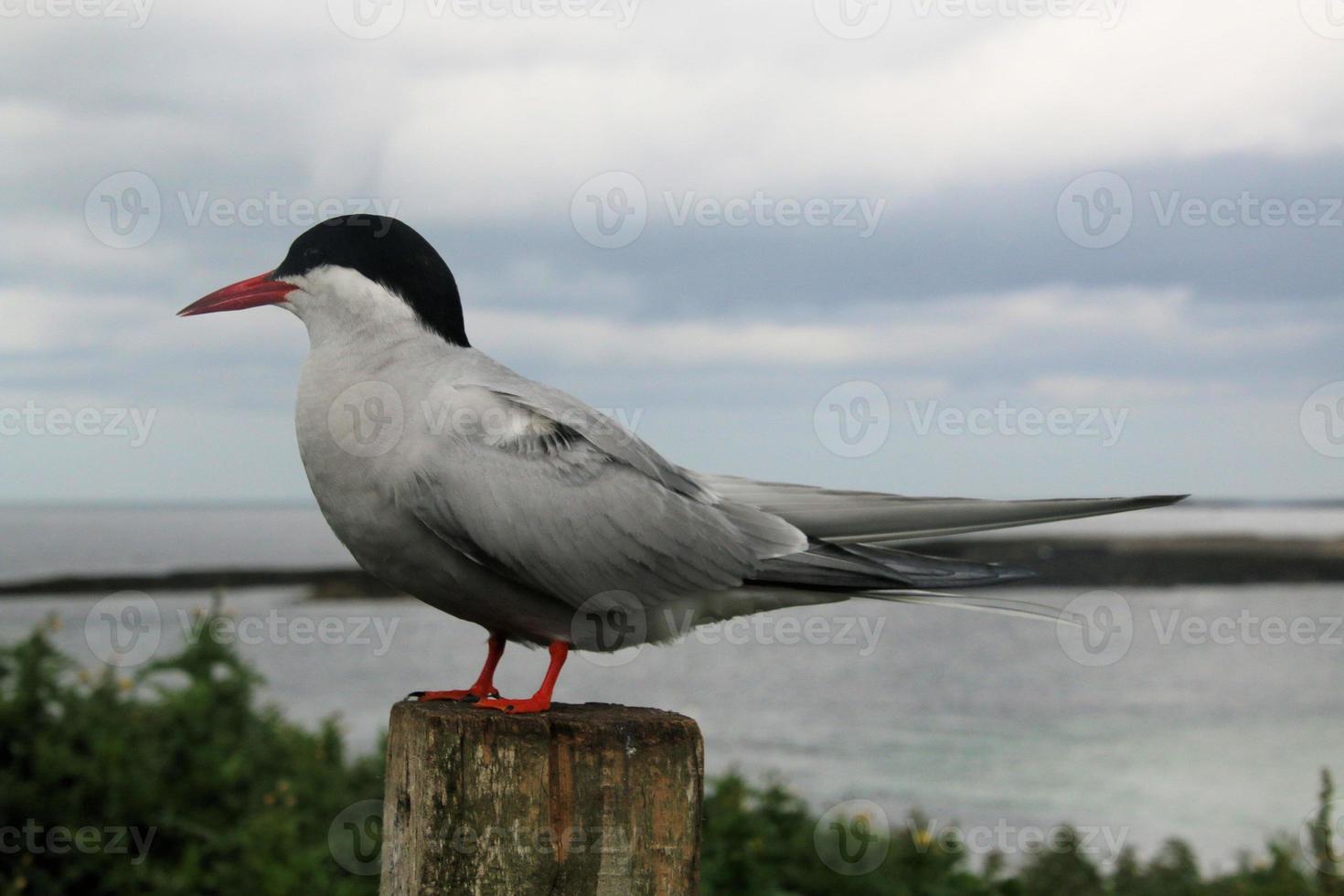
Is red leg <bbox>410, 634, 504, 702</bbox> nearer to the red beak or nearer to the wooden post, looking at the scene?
the wooden post

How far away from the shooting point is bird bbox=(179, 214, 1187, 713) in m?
3.92

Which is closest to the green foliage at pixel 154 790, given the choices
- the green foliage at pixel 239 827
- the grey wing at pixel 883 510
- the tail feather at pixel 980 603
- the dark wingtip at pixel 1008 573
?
the green foliage at pixel 239 827

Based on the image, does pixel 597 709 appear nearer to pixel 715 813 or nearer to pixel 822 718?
pixel 715 813

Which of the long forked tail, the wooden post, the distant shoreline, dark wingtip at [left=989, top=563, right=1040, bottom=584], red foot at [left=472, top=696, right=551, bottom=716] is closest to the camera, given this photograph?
the wooden post

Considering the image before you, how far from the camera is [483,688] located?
4.22 m

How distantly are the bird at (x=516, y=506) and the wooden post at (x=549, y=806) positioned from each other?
35cm

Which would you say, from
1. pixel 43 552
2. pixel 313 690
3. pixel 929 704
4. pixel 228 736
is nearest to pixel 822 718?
pixel 929 704

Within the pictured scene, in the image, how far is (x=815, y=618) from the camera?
522cm

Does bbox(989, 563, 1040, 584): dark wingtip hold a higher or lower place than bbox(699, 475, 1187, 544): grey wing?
lower

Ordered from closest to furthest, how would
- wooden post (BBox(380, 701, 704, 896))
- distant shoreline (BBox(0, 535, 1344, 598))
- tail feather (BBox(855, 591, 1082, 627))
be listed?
wooden post (BBox(380, 701, 704, 896)), tail feather (BBox(855, 591, 1082, 627)), distant shoreline (BBox(0, 535, 1344, 598))

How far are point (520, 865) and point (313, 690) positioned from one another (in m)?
15.4

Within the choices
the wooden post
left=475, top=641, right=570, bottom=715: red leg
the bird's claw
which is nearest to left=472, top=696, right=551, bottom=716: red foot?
left=475, top=641, right=570, bottom=715: red leg

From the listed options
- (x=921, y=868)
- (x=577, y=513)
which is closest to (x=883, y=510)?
(x=577, y=513)

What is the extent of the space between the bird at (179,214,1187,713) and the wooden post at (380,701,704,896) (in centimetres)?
35
